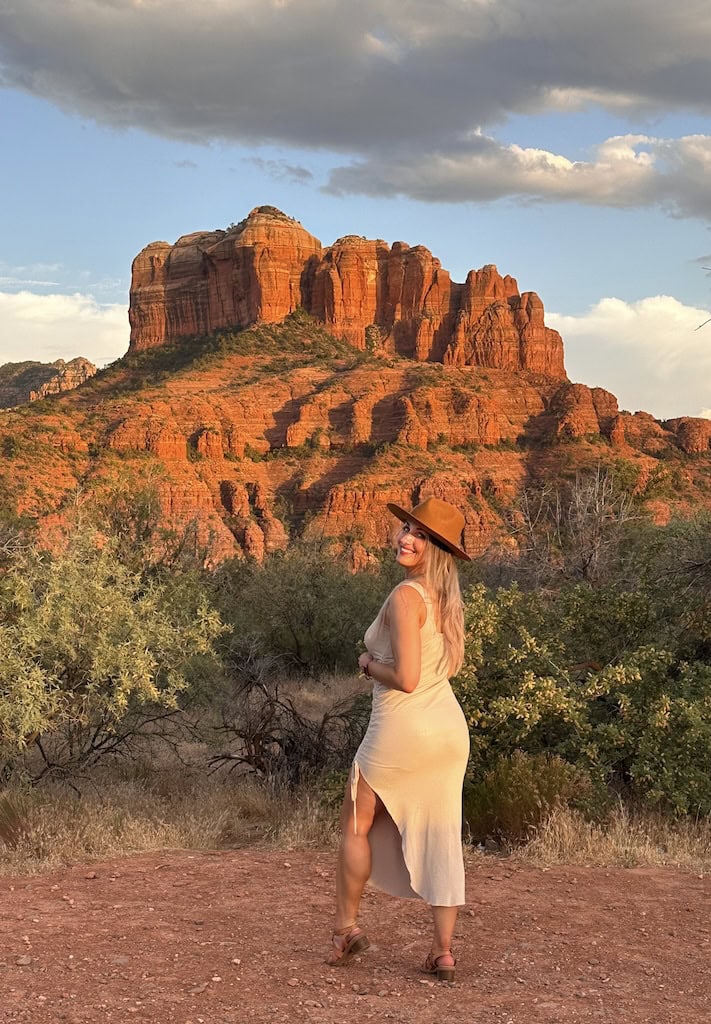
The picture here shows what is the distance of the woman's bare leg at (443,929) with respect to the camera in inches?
163

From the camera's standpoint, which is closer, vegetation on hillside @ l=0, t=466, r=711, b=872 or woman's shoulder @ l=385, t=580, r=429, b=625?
woman's shoulder @ l=385, t=580, r=429, b=625

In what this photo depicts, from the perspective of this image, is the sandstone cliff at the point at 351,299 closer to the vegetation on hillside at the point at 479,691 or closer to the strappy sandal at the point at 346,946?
the vegetation on hillside at the point at 479,691

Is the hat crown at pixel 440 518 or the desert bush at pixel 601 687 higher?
the hat crown at pixel 440 518

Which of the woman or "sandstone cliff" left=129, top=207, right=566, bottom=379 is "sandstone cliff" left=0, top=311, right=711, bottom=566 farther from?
the woman

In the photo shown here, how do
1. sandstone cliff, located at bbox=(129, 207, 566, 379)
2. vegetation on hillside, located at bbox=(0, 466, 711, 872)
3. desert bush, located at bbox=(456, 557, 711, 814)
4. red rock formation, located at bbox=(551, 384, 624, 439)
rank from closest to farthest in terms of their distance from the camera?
vegetation on hillside, located at bbox=(0, 466, 711, 872), desert bush, located at bbox=(456, 557, 711, 814), red rock formation, located at bbox=(551, 384, 624, 439), sandstone cliff, located at bbox=(129, 207, 566, 379)

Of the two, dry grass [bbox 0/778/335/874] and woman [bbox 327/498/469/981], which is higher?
woman [bbox 327/498/469/981]

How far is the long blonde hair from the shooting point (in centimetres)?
414

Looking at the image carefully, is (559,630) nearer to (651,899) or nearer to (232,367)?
(651,899)

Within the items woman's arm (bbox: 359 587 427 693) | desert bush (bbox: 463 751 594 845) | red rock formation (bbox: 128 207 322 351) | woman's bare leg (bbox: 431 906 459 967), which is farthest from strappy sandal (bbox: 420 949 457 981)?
red rock formation (bbox: 128 207 322 351)

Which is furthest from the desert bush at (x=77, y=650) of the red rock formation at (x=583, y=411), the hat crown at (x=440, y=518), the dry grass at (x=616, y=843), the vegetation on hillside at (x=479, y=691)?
the red rock formation at (x=583, y=411)

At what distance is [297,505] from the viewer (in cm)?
6981

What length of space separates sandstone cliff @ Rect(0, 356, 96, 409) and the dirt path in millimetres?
100564

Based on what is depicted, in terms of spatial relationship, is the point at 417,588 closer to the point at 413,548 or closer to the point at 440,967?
A: the point at 413,548

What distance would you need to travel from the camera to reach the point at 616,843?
6336mm
